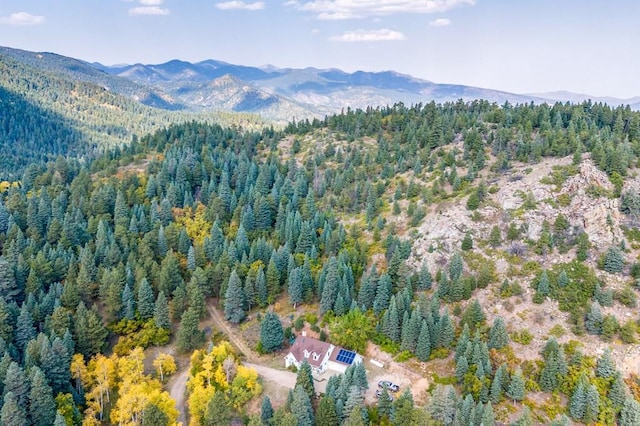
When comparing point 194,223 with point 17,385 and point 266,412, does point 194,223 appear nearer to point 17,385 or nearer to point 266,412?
point 17,385

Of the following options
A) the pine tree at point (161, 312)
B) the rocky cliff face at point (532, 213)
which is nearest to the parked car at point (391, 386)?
the rocky cliff face at point (532, 213)

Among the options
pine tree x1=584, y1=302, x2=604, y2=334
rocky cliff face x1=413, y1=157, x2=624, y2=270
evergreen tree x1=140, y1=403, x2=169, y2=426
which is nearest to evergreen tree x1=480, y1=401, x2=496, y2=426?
pine tree x1=584, y1=302, x2=604, y2=334

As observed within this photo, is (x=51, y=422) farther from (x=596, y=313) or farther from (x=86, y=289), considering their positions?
(x=596, y=313)

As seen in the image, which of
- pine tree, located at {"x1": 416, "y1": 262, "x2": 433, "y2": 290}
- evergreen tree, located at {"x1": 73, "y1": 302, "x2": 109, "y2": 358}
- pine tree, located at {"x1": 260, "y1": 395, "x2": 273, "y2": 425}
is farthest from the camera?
pine tree, located at {"x1": 416, "y1": 262, "x2": 433, "y2": 290}

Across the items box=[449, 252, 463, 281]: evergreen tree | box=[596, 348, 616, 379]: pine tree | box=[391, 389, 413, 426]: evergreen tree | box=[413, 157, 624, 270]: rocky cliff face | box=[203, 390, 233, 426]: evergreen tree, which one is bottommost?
box=[203, 390, 233, 426]: evergreen tree

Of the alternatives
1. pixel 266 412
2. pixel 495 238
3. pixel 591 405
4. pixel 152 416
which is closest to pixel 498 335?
pixel 591 405

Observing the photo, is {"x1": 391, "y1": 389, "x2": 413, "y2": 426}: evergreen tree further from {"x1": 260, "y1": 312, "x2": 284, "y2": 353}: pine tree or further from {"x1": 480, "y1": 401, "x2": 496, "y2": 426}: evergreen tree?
{"x1": 260, "y1": 312, "x2": 284, "y2": 353}: pine tree
